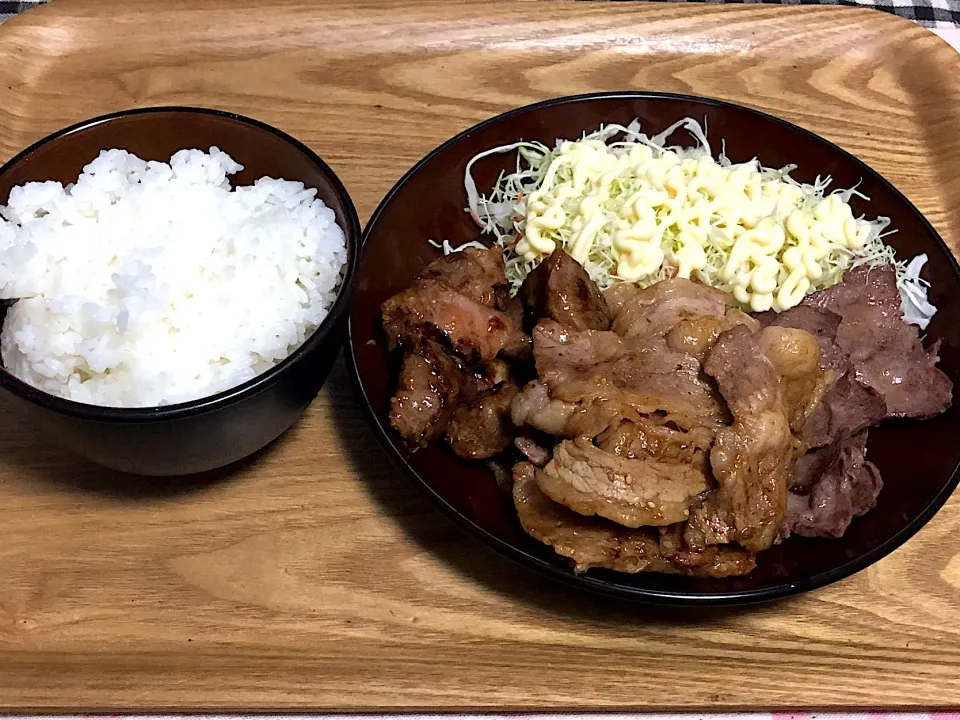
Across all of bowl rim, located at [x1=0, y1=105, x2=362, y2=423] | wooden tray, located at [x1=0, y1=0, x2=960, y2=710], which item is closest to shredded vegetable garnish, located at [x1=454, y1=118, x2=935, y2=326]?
wooden tray, located at [x1=0, y1=0, x2=960, y2=710]

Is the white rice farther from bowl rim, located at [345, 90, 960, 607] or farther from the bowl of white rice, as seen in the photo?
bowl rim, located at [345, 90, 960, 607]

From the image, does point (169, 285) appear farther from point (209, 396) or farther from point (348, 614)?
point (348, 614)

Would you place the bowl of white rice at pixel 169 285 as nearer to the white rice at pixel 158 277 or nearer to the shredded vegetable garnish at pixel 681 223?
the white rice at pixel 158 277

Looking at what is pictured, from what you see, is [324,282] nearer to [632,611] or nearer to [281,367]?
[281,367]

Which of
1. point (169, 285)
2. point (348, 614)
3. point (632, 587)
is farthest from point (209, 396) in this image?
point (632, 587)

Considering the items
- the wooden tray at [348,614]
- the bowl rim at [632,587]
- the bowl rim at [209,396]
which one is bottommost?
the wooden tray at [348,614]

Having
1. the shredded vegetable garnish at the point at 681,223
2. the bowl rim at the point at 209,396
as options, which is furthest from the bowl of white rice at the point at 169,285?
the shredded vegetable garnish at the point at 681,223

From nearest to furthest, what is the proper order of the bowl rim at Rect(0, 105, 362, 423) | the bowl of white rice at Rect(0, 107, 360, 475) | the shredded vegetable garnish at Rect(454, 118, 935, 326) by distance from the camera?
the bowl rim at Rect(0, 105, 362, 423) < the bowl of white rice at Rect(0, 107, 360, 475) < the shredded vegetable garnish at Rect(454, 118, 935, 326)
